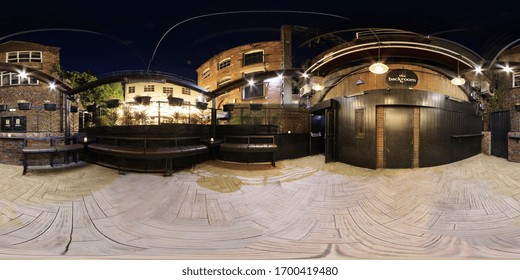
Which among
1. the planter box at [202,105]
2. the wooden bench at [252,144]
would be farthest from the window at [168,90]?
the wooden bench at [252,144]

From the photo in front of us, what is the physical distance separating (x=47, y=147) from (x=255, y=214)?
7.33ft

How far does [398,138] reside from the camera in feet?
6.02

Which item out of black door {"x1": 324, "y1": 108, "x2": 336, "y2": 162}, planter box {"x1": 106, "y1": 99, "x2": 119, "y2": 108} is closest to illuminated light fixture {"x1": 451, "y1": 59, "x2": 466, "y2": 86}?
black door {"x1": 324, "y1": 108, "x2": 336, "y2": 162}

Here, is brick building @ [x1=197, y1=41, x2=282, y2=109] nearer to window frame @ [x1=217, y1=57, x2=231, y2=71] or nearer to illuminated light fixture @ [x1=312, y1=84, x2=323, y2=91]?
window frame @ [x1=217, y1=57, x2=231, y2=71]

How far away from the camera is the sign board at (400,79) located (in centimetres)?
175

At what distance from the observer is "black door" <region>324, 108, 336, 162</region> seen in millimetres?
1836

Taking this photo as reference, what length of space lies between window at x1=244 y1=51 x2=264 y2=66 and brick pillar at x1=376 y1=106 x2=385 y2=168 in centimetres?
154

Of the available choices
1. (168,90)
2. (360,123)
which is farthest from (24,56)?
(360,123)

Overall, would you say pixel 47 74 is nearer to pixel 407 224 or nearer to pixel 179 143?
pixel 179 143

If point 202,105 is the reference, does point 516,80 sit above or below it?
above

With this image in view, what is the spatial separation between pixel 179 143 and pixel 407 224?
6.78ft

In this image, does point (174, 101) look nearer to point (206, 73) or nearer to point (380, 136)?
point (206, 73)

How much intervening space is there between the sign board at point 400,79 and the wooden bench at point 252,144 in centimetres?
168
